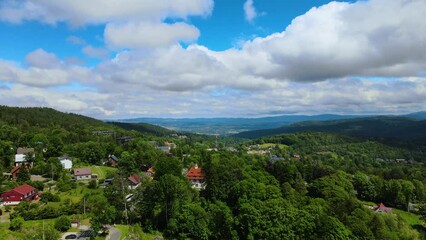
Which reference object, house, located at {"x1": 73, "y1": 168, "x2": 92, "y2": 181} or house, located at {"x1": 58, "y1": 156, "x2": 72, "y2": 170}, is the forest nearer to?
house, located at {"x1": 73, "y1": 168, "x2": 92, "y2": 181}

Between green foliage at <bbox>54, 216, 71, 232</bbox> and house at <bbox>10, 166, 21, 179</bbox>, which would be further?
house at <bbox>10, 166, 21, 179</bbox>

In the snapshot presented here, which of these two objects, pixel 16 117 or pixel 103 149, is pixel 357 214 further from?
pixel 16 117

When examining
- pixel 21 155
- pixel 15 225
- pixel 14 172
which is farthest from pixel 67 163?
pixel 15 225

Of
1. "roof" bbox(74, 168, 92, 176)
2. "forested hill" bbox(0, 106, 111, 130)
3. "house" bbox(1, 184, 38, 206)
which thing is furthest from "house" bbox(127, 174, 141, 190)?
"forested hill" bbox(0, 106, 111, 130)

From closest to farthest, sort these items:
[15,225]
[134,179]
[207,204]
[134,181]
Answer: [15,225] → [207,204] → [134,181] → [134,179]

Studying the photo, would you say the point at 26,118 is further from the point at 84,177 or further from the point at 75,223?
the point at 75,223

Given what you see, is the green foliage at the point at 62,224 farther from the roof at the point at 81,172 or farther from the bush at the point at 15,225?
the roof at the point at 81,172
